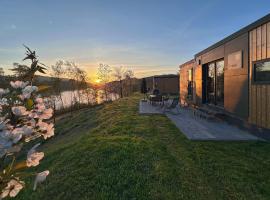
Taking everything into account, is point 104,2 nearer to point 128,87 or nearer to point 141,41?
point 141,41

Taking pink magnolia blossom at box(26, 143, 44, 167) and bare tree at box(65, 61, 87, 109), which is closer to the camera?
pink magnolia blossom at box(26, 143, 44, 167)

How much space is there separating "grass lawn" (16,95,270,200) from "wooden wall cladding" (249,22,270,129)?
788 mm

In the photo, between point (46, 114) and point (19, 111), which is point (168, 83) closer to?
point (46, 114)

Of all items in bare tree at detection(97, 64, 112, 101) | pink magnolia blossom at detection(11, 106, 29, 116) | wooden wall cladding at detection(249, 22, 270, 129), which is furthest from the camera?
bare tree at detection(97, 64, 112, 101)

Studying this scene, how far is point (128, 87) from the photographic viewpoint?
33219 millimetres

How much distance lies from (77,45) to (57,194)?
12.7m

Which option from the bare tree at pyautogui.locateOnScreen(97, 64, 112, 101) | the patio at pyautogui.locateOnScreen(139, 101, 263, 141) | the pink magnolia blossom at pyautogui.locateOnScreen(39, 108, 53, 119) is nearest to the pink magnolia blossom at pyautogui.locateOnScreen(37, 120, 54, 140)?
the pink magnolia blossom at pyautogui.locateOnScreen(39, 108, 53, 119)

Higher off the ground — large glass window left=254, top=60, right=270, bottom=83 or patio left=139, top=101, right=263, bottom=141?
large glass window left=254, top=60, right=270, bottom=83

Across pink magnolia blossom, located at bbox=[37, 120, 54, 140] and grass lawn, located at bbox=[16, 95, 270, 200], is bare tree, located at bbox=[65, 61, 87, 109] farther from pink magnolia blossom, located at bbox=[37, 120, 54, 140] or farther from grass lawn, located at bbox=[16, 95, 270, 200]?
pink magnolia blossom, located at bbox=[37, 120, 54, 140]

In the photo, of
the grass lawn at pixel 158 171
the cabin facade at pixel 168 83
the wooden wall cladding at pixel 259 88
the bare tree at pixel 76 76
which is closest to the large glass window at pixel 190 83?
the wooden wall cladding at pixel 259 88

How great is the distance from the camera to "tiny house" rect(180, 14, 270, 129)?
540cm

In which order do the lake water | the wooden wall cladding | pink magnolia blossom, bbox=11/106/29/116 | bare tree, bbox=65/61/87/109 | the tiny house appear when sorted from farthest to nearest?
bare tree, bbox=65/61/87/109 < the lake water < the tiny house < the wooden wall cladding < pink magnolia blossom, bbox=11/106/29/116

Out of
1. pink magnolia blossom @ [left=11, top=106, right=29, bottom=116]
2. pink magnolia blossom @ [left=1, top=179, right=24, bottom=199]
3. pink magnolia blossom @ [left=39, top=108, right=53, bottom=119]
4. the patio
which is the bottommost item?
the patio

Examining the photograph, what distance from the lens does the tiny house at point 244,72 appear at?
5.40 m
